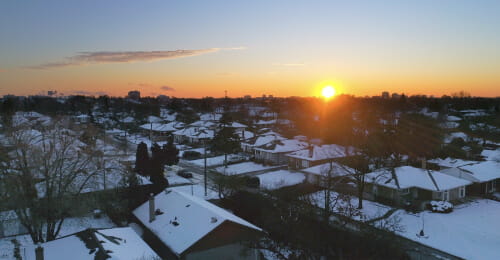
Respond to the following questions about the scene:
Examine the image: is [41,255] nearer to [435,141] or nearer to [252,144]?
[252,144]

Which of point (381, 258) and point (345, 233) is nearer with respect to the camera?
point (381, 258)

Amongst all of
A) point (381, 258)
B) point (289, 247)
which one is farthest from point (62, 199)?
point (381, 258)

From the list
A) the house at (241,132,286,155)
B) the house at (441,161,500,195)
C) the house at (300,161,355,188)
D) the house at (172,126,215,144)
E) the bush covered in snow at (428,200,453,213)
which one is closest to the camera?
the bush covered in snow at (428,200,453,213)

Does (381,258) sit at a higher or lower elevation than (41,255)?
lower

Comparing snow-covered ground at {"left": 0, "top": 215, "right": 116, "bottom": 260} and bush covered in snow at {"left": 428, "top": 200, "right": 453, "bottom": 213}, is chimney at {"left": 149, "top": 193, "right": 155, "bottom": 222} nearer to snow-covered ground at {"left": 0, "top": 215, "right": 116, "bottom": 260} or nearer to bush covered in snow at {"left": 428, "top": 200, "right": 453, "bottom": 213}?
snow-covered ground at {"left": 0, "top": 215, "right": 116, "bottom": 260}

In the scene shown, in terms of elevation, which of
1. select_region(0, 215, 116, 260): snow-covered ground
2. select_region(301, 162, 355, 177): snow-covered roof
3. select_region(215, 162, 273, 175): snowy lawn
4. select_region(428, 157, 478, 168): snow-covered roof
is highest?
select_region(301, 162, 355, 177): snow-covered roof

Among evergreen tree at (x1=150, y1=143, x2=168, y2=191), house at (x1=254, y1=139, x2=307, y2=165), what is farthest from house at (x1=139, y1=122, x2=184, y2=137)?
evergreen tree at (x1=150, y1=143, x2=168, y2=191)

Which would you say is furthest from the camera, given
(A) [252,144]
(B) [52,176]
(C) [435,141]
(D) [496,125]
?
(D) [496,125]
